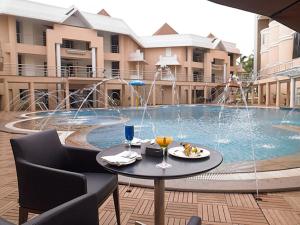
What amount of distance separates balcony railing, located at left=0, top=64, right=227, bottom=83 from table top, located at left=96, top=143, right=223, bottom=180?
18.6 metres

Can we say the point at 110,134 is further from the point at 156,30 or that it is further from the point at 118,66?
the point at 156,30

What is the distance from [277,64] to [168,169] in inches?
982

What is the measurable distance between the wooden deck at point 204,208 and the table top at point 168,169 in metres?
0.76

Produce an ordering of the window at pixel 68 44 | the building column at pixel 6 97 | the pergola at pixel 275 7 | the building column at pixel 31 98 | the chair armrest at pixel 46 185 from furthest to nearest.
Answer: the window at pixel 68 44
the building column at pixel 31 98
the building column at pixel 6 97
the chair armrest at pixel 46 185
the pergola at pixel 275 7

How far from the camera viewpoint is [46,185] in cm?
212

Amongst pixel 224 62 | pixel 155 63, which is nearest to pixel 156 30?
pixel 155 63

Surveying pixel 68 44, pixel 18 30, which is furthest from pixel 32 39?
pixel 68 44

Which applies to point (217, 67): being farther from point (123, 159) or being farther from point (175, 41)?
point (123, 159)

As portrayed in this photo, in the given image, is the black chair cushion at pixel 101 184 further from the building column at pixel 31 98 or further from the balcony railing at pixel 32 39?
the balcony railing at pixel 32 39

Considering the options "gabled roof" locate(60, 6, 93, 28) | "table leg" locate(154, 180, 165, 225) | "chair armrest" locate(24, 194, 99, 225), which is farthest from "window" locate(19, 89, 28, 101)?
"chair armrest" locate(24, 194, 99, 225)

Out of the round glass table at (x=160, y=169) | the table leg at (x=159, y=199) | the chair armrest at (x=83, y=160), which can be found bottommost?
the table leg at (x=159, y=199)

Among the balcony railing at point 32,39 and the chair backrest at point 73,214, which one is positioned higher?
the balcony railing at point 32,39

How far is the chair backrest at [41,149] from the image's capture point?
7.28ft

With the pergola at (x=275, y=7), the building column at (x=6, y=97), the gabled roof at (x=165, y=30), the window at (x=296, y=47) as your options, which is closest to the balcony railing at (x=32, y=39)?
the building column at (x=6, y=97)
